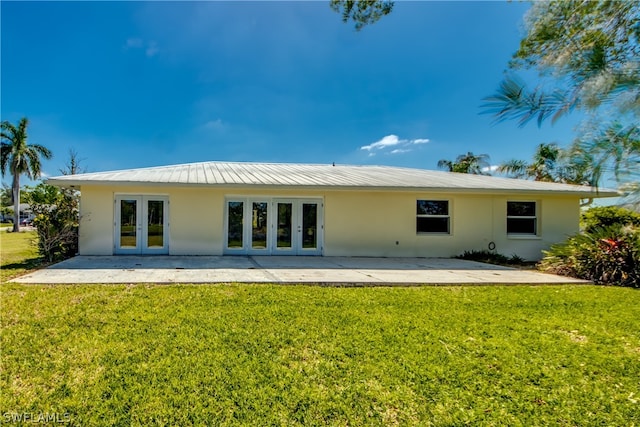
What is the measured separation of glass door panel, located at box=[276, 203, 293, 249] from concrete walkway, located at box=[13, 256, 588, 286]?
0.74 m

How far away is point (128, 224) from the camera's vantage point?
10.9 m

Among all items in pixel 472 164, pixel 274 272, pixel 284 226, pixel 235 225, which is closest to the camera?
pixel 274 272

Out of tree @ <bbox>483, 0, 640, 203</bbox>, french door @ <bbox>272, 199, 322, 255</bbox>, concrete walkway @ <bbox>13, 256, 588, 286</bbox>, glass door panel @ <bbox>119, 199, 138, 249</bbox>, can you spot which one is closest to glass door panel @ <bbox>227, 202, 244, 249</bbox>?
concrete walkway @ <bbox>13, 256, 588, 286</bbox>

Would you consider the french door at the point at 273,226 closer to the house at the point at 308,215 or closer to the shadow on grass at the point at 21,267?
the house at the point at 308,215

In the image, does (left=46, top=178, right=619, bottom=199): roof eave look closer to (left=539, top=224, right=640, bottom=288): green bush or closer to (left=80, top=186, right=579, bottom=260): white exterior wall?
(left=80, top=186, right=579, bottom=260): white exterior wall

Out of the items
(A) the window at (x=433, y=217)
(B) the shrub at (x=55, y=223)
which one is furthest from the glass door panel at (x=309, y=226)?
(B) the shrub at (x=55, y=223)

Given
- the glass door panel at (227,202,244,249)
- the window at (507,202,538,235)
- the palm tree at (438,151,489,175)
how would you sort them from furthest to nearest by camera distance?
the palm tree at (438,151,489,175)
the window at (507,202,538,235)
the glass door panel at (227,202,244,249)

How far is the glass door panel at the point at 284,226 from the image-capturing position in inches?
465

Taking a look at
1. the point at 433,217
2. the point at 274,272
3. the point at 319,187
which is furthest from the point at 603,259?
the point at 274,272

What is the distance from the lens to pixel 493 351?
3.96 meters

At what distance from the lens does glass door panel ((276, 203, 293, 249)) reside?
11.8 m

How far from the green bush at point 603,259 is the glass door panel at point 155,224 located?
13.4m

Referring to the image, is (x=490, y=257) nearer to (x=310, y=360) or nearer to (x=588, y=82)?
(x=310, y=360)

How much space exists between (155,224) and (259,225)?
146 inches
